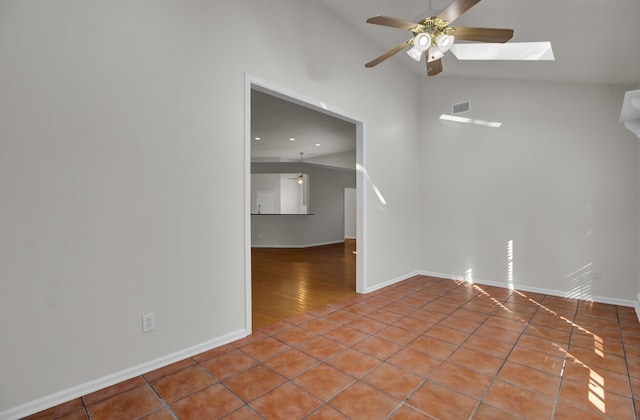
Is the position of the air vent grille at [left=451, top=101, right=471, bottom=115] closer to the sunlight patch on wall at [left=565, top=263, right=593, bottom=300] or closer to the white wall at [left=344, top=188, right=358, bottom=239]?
the sunlight patch on wall at [left=565, top=263, right=593, bottom=300]

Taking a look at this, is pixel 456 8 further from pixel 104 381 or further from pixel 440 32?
pixel 104 381

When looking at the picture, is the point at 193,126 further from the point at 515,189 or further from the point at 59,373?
the point at 515,189

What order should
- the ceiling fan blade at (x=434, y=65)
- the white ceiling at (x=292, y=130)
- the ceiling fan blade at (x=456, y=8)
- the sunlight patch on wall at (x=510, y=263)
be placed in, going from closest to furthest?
1. the ceiling fan blade at (x=456, y=8)
2. the ceiling fan blade at (x=434, y=65)
3. the sunlight patch on wall at (x=510, y=263)
4. the white ceiling at (x=292, y=130)

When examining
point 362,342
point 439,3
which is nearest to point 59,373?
point 362,342

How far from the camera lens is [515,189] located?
4.37 metres

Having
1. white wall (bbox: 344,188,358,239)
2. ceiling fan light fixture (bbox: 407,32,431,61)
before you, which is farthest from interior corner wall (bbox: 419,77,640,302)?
white wall (bbox: 344,188,358,239)

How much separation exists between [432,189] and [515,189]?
1180 millimetres

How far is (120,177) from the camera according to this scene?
2086 millimetres

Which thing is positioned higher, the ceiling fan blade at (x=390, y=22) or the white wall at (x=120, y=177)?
the ceiling fan blade at (x=390, y=22)

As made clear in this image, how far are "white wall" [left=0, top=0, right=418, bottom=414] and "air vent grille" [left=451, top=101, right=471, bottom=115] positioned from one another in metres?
2.87

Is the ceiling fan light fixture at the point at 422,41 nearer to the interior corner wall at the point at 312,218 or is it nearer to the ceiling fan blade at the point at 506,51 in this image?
the ceiling fan blade at the point at 506,51

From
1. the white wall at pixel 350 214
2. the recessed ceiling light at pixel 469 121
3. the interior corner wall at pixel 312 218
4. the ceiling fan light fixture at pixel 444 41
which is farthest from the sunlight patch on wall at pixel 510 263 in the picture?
the white wall at pixel 350 214

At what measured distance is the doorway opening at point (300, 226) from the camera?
10.6 ft

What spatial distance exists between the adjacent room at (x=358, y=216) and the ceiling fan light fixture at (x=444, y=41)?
0.02 m
